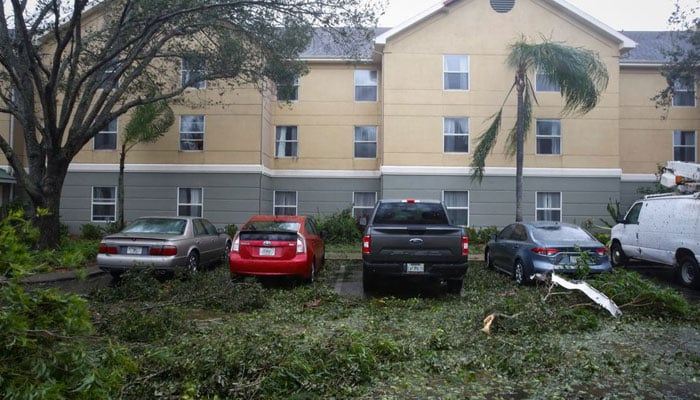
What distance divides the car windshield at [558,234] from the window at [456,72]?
31.9ft

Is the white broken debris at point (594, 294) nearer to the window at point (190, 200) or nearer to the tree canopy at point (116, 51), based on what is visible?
the tree canopy at point (116, 51)

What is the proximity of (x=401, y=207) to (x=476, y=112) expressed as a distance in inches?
413

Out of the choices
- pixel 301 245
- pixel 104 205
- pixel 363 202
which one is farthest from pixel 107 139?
pixel 301 245

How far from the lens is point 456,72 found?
18672 mm

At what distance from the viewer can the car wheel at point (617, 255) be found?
1301 cm

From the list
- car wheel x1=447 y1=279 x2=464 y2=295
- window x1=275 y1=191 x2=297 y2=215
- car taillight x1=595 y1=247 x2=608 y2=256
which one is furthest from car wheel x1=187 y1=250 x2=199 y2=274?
window x1=275 y1=191 x2=297 y2=215

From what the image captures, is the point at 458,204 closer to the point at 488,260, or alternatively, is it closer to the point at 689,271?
the point at 488,260

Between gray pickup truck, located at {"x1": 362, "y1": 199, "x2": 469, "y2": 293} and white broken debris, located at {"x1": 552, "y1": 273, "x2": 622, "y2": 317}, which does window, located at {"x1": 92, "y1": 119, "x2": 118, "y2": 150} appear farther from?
white broken debris, located at {"x1": 552, "y1": 273, "x2": 622, "y2": 317}

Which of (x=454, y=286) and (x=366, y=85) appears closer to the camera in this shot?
(x=454, y=286)

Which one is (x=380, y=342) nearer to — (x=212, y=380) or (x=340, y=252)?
(x=212, y=380)

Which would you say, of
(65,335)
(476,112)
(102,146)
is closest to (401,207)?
(65,335)

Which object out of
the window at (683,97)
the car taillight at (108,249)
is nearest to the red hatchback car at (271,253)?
the car taillight at (108,249)

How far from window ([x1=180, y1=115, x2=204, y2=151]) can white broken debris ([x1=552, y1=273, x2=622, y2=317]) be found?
49.8ft

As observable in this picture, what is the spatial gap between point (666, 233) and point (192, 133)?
53.4ft
